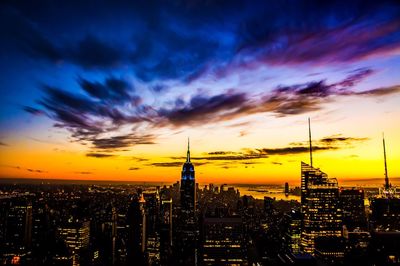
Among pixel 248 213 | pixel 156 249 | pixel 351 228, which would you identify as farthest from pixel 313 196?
pixel 156 249

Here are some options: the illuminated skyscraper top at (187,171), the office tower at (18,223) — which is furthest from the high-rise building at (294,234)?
the office tower at (18,223)

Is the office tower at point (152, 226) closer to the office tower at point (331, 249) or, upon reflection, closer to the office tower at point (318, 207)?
the office tower at point (331, 249)

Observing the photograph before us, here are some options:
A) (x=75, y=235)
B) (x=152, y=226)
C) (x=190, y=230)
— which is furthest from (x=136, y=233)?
(x=190, y=230)

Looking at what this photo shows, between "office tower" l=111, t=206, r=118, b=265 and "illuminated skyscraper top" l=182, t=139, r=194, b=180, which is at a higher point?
"illuminated skyscraper top" l=182, t=139, r=194, b=180

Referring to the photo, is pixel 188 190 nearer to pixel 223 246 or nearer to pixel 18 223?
pixel 223 246

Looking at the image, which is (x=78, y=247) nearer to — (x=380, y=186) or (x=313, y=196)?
(x=313, y=196)

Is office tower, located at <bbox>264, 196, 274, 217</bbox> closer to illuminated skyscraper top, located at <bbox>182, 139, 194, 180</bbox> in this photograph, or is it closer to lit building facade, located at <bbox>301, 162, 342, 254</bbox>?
lit building facade, located at <bbox>301, 162, 342, 254</bbox>

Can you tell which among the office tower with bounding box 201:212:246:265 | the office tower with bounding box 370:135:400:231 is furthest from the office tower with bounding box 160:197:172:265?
the office tower with bounding box 370:135:400:231
